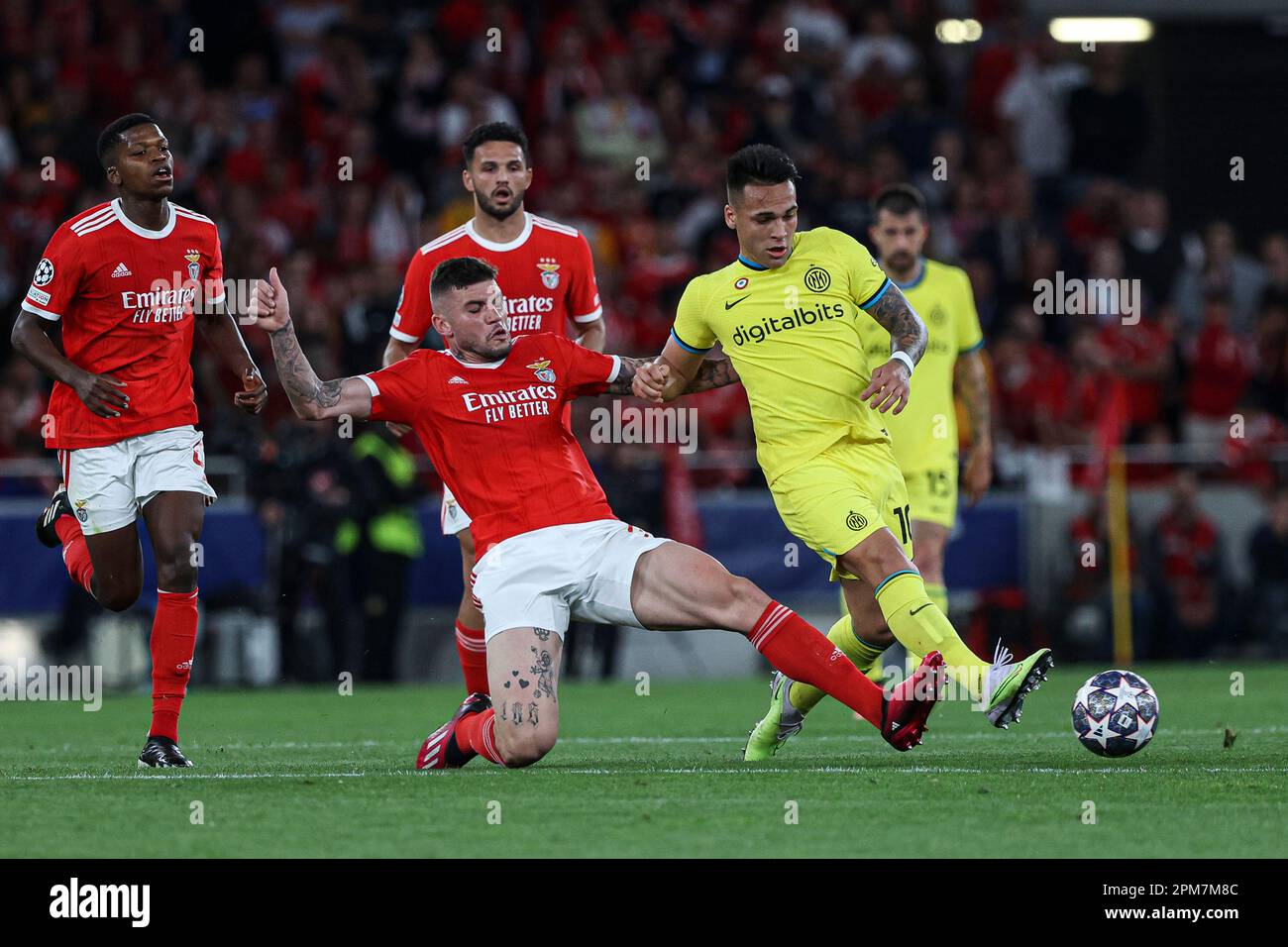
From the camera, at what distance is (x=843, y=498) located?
7.84 meters

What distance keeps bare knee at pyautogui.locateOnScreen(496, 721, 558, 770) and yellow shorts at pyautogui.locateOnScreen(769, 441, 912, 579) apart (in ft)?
4.36

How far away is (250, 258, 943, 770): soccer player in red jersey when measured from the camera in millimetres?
7383

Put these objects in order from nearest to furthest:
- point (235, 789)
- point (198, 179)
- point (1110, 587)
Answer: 1. point (235, 789)
2. point (1110, 587)
3. point (198, 179)

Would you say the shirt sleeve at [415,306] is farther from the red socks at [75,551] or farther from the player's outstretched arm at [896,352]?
the player's outstretched arm at [896,352]

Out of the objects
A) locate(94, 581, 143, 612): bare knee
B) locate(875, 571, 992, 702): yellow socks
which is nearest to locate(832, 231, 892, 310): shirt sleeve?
locate(875, 571, 992, 702): yellow socks

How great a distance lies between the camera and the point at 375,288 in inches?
614

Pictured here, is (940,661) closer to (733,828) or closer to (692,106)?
(733,828)

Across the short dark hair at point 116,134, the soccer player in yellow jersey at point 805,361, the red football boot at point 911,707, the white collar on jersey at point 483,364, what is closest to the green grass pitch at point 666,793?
the red football boot at point 911,707

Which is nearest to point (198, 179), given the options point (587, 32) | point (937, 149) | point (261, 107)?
point (261, 107)

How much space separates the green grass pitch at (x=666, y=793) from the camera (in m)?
5.77

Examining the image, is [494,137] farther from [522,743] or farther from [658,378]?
[522,743]

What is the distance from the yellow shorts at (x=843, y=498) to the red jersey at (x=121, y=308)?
264 cm

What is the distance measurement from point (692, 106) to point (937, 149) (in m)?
2.41

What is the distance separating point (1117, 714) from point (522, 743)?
87.9 inches
